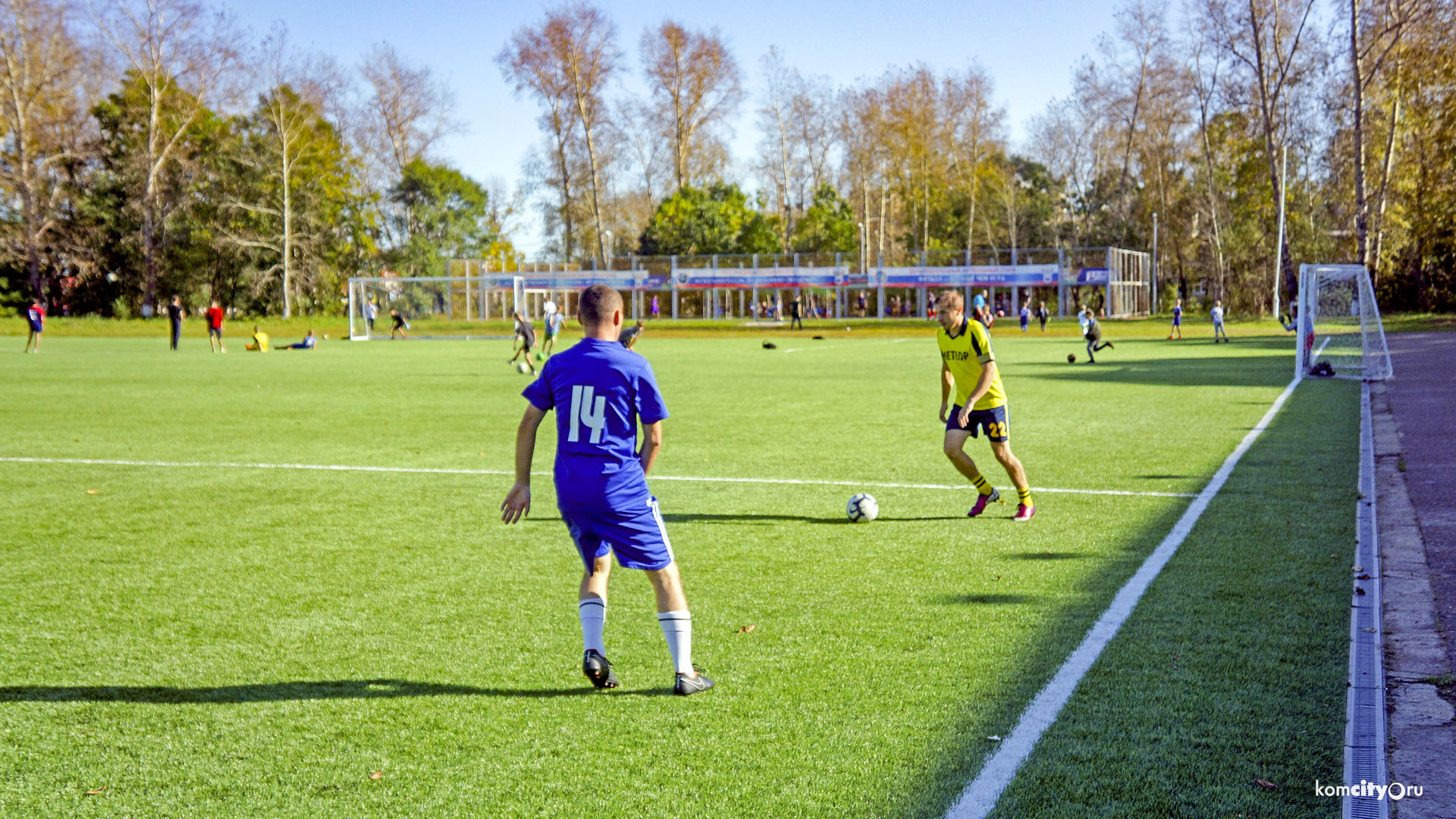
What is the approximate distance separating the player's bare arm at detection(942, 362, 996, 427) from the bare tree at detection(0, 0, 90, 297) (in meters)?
66.7

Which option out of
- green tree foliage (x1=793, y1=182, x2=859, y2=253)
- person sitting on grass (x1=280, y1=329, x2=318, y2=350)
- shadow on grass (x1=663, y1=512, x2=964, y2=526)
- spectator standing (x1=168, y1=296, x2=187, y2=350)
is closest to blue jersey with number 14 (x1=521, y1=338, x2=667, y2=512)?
shadow on grass (x1=663, y1=512, x2=964, y2=526)

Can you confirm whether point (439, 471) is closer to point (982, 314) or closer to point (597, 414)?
point (597, 414)

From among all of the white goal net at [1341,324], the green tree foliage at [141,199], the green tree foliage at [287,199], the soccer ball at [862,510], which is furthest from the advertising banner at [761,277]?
the soccer ball at [862,510]

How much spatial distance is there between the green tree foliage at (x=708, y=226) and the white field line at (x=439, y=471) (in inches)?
2385

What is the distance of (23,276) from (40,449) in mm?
61824

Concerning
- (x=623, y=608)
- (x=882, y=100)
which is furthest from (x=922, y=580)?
(x=882, y=100)

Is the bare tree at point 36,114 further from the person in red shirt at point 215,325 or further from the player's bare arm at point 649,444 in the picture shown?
the player's bare arm at point 649,444

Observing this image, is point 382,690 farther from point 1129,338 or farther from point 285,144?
point 285,144

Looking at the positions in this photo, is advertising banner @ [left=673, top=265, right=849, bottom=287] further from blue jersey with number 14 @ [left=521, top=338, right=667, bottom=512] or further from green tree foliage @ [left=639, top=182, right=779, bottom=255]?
blue jersey with number 14 @ [left=521, top=338, right=667, bottom=512]

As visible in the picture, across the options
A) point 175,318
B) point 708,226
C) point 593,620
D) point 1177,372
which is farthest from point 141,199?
point 593,620

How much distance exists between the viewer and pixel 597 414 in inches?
176

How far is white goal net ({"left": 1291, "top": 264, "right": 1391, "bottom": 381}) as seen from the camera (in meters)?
23.5

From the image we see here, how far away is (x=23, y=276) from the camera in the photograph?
64188 mm

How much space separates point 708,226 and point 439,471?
62.4m
